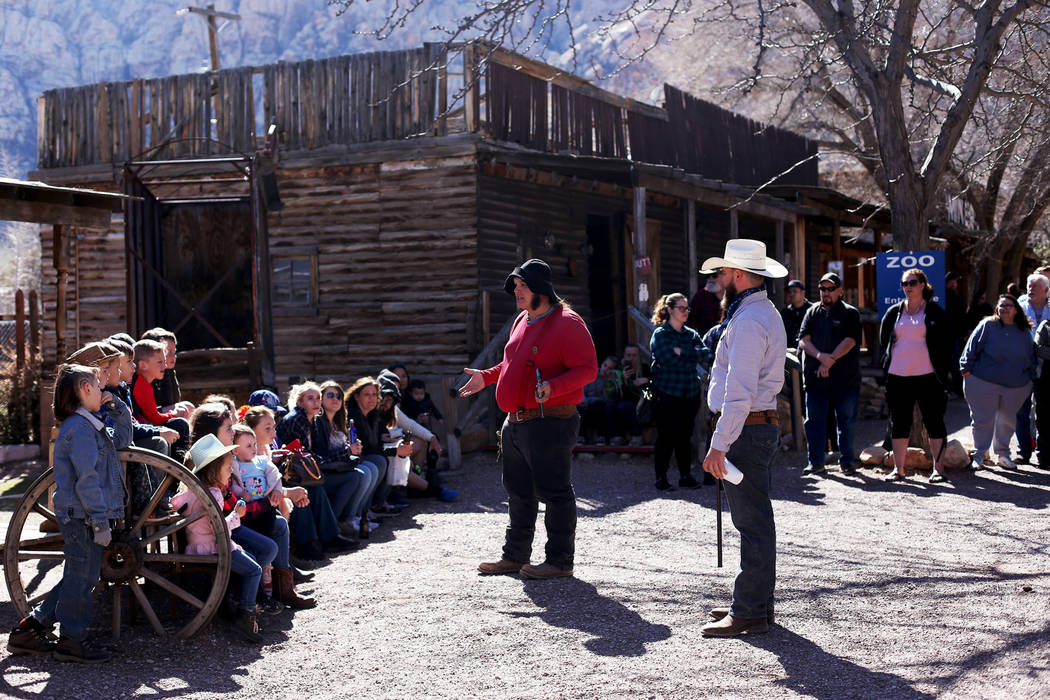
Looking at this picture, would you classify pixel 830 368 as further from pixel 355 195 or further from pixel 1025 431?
pixel 355 195

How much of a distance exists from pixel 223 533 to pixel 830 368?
6954mm

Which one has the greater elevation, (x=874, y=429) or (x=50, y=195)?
(x=50, y=195)

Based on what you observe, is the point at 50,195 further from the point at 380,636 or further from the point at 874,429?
the point at 874,429

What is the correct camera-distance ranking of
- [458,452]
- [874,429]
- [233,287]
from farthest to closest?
[233,287]
[874,429]
[458,452]

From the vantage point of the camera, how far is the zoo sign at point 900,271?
1105 centimetres

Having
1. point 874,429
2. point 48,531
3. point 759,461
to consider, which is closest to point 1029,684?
point 759,461

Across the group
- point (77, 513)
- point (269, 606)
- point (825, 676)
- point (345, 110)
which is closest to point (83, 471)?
point (77, 513)

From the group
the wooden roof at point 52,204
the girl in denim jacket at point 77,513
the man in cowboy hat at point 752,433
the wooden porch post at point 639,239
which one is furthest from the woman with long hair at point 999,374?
the girl in denim jacket at point 77,513

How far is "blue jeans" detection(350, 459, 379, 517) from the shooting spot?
341 inches

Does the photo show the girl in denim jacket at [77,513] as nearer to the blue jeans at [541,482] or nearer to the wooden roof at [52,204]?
the blue jeans at [541,482]

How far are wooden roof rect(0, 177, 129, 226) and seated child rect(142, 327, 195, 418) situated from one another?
1.13 metres

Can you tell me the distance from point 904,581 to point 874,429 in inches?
358

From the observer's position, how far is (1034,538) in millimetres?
7863

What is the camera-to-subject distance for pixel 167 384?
840 centimetres
